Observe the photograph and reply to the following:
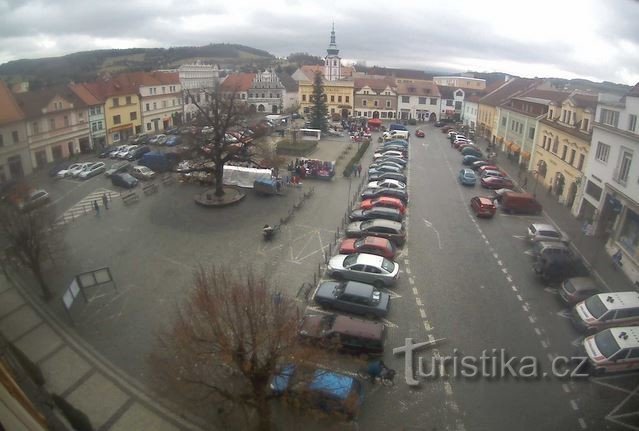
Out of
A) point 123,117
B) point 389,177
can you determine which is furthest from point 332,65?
point 389,177

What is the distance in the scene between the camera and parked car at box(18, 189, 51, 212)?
A: 6760 millimetres

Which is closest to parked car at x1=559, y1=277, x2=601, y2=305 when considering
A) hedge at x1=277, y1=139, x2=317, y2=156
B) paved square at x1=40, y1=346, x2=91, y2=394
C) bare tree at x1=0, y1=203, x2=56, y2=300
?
paved square at x1=40, y1=346, x2=91, y2=394

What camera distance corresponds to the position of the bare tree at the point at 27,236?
7.77 metres

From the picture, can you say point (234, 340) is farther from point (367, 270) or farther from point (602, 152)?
point (602, 152)

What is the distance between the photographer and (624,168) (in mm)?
13234

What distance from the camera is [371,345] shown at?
8.59 meters

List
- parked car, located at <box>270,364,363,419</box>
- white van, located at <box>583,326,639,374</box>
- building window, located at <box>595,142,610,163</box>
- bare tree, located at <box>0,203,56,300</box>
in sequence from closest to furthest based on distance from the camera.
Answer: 1. parked car, located at <box>270,364,363,419</box>
2. bare tree, located at <box>0,203,56,300</box>
3. white van, located at <box>583,326,639,374</box>
4. building window, located at <box>595,142,610,163</box>

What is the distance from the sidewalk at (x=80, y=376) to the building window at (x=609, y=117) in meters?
15.1

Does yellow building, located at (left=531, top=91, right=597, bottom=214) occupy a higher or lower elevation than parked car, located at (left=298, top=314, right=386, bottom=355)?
higher

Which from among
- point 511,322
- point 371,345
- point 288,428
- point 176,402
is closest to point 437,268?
point 511,322

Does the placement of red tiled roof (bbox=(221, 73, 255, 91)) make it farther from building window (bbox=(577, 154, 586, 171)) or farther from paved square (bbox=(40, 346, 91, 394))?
paved square (bbox=(40, 346, 91, 394))

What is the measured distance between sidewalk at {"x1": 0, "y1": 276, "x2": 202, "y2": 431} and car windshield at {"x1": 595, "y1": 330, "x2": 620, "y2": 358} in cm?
778

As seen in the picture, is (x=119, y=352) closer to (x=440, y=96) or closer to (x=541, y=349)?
(x=541, y=349)

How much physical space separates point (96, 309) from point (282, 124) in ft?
105
